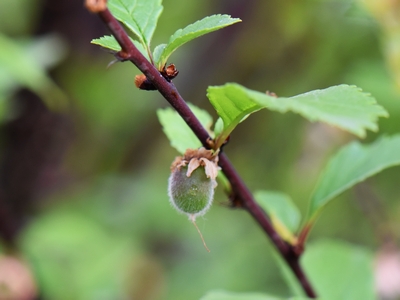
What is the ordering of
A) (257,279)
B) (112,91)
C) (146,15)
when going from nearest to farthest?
(146,15) → (257,279) → (112,91)

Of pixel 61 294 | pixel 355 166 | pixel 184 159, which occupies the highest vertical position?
pixel 184 159

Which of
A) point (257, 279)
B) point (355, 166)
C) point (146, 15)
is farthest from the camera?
point (257, 279)

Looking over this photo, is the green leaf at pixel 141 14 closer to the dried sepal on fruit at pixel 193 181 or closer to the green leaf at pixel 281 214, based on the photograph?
the dried sepal on fruit at pixel 193 181

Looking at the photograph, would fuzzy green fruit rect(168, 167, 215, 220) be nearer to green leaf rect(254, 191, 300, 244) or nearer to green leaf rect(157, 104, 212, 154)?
green leaf rect(157, 104, 212, 154)

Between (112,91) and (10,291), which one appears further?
(112,91)

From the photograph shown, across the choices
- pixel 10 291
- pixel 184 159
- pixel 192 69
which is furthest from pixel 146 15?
pixel 192 69

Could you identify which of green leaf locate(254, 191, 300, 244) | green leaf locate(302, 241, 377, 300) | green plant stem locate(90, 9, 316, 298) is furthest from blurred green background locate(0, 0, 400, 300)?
green plant stem locate(90, 9, 316, 298)

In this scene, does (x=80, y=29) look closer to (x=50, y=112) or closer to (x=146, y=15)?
(x=50, y=112)
